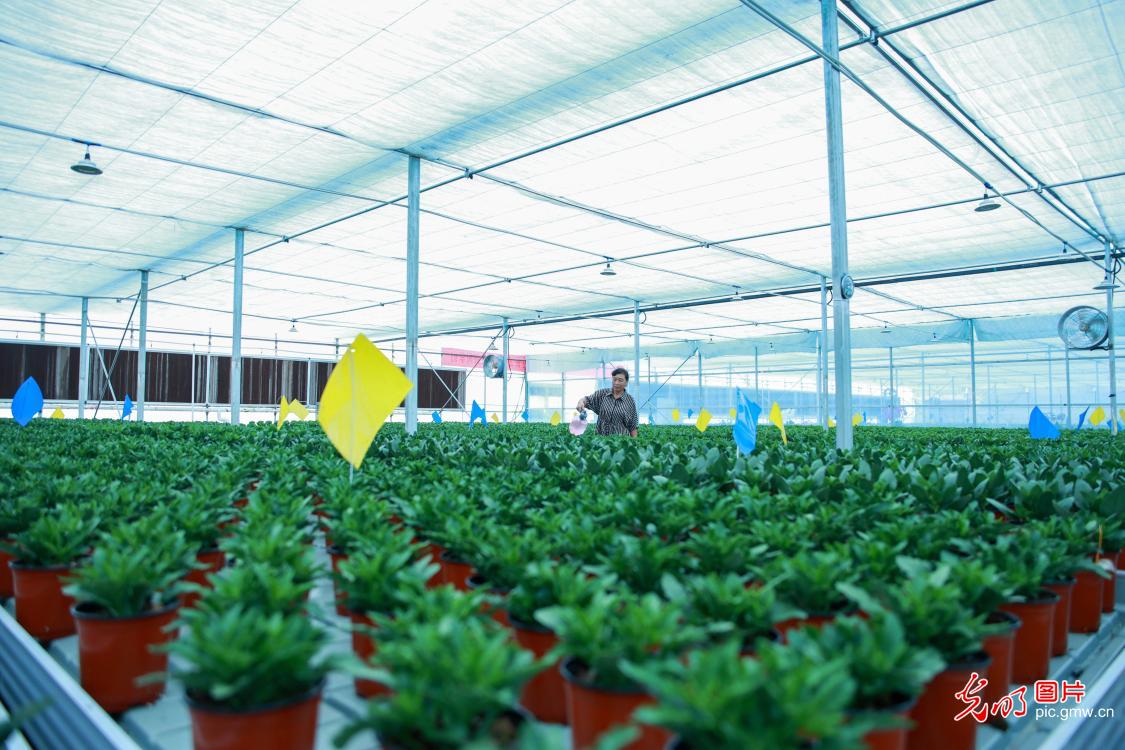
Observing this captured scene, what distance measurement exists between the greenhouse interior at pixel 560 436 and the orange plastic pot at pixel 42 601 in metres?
0.01

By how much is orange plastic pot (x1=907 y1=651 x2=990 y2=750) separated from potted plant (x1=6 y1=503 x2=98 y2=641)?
2.81m

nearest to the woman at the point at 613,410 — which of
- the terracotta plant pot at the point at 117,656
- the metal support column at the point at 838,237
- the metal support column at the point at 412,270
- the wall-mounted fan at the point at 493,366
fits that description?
the metal support column at the point at 412,270

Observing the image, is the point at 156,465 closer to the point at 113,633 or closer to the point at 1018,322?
the point at 113,633

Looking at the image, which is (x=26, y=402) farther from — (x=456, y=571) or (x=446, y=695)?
(x=446, y=695)

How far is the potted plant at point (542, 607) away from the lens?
6.04ft


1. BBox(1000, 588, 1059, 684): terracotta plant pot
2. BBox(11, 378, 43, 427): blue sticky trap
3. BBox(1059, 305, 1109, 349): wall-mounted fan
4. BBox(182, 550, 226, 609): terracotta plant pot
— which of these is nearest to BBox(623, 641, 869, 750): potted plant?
BBox(1000, 588, 1059, 684): terracotta plant pot

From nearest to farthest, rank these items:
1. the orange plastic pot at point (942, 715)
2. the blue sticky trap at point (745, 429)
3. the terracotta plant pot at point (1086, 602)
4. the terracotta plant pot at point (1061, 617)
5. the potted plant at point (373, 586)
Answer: the orange plastic pot at point (942, 715) → the potted plant at point (373, 586) → the terracotta plant pot at point (1061, 617) → the terracotta plant pot at point (1086, 602) → the blue sticky trap at point (745, 429)

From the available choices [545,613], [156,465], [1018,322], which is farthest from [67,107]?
[1018,322]

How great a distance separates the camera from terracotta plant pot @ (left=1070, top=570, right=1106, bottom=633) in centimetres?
288

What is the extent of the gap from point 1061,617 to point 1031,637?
43cm

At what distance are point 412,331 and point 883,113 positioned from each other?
619 cm

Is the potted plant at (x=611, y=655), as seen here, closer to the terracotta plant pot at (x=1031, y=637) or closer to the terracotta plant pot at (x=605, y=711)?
the terracotta plant pot at (x=605, y=711)

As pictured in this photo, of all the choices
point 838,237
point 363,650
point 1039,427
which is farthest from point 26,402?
point 1039,427

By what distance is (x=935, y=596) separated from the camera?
5.82 feet
